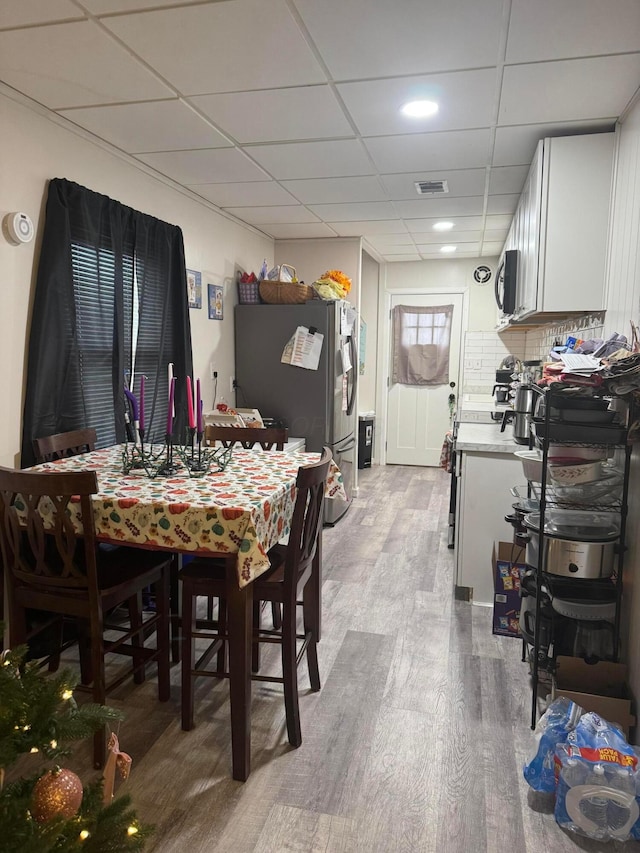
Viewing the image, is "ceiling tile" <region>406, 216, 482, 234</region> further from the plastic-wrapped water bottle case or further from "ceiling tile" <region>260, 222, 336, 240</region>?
the plastic-wrapped water bottle case

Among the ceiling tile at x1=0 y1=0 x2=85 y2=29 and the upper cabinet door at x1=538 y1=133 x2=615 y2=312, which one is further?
the upper cabinet door at x1=538 y1=133 x2=615 y2=312

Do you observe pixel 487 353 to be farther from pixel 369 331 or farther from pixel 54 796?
pixel 54 796

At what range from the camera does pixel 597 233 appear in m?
2.56

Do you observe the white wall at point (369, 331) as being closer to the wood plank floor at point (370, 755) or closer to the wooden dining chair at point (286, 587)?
the wood plank floor at point (370, 755)

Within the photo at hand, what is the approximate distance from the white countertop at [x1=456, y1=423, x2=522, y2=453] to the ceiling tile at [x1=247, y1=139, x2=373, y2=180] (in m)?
1.59

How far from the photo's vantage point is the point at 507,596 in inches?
108

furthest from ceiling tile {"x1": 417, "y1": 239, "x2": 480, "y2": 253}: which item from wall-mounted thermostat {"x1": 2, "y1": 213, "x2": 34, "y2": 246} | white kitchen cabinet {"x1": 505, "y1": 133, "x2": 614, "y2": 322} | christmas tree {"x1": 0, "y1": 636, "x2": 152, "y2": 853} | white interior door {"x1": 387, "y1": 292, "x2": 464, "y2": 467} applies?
christmas tree {"x1": 0, "y1": 636, "x2": 152, "y2": 853}

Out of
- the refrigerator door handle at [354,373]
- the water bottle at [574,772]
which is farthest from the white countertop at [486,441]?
the water bottle at [574,772]

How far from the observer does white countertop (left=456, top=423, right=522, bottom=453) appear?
2.96m

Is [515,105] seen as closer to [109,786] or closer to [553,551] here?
[553,551]

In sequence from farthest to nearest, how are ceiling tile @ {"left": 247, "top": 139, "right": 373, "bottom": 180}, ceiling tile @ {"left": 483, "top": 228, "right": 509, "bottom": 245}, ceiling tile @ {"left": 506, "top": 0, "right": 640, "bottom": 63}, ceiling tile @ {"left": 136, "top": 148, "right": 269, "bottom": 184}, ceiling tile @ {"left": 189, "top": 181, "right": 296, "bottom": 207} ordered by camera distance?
ceiling tile @ {"left": 483, "top": 228, "right": 509, "bottom": 245} < ceiling tile @ {"left": 189, "top": 181, "right": 296, "bottom": 207} < ceiling tile @ {"left": 136, "top": 148, "right": 269, "bottom": 184} < ceiling tile @ {"left": 247, "top": 139, "right": 373, "bottom": 180} < ceiling tile @ {"left": 506, "top": 0, "right": 640, "bottom": 63}

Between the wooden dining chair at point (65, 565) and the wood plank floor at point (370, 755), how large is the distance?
0.30 meters

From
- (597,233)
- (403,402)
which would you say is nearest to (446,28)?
(597,233)

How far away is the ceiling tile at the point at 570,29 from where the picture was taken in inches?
66.9
